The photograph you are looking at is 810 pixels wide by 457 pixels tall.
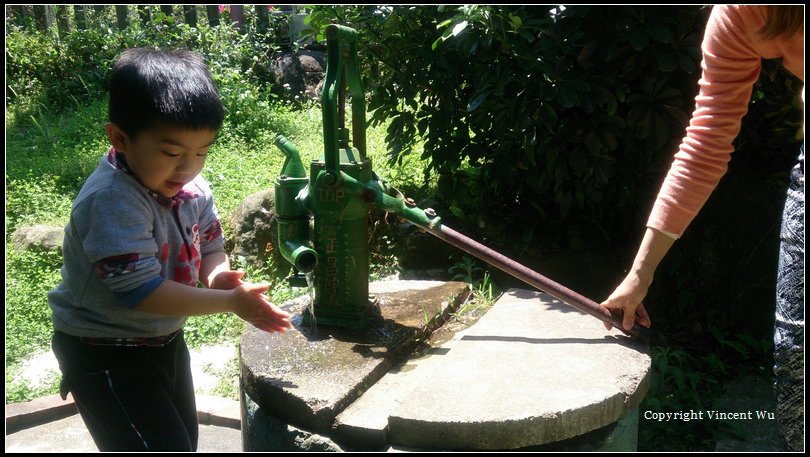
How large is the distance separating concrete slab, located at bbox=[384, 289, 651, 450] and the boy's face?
0.81 metres

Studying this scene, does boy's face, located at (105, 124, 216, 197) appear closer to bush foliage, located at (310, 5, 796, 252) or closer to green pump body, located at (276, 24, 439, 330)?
green pump body, located at (276, 24, 439, 330)

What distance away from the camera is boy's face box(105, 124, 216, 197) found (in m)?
1.83

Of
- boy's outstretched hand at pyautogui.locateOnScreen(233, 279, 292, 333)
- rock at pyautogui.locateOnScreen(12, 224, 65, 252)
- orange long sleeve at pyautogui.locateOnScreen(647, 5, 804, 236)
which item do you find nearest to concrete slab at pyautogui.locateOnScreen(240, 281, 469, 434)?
boy's outstretched hand at pyautogui.locateOnScreen(233, 279, 292, 333)

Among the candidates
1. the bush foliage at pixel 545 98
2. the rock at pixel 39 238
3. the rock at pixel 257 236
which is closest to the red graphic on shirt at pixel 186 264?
the bush foliage at pixel 545 98

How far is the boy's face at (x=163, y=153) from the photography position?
183 cm

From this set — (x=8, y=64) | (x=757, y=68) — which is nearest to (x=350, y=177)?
(x=757, y=68)

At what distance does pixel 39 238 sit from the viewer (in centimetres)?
462

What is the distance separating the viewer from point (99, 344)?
1.91 meters

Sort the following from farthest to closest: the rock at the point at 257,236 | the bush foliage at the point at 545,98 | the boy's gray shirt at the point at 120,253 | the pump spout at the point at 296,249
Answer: the rock at the point at 257,236
the bush foliage at the point at 545,98
the pump spout at the point at 296,249
the boy's gray shirt at the point at 120,253

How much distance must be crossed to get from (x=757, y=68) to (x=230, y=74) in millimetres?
5773

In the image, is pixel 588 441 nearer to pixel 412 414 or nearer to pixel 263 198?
pixel 412 414

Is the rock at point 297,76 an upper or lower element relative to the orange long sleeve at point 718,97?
upper

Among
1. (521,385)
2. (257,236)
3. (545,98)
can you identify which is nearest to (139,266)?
(521,385)

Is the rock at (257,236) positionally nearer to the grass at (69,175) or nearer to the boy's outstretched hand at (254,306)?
the grass at (69,175)
